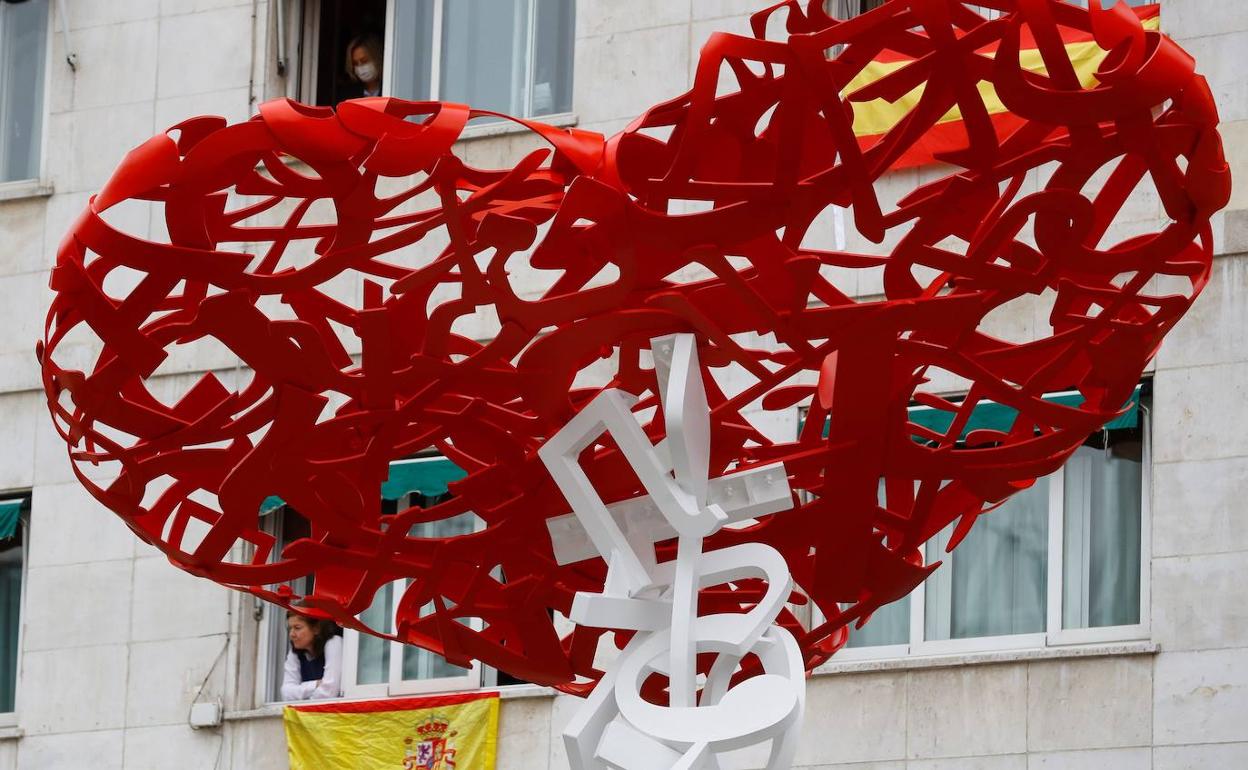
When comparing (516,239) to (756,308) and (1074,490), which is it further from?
(1074,490)

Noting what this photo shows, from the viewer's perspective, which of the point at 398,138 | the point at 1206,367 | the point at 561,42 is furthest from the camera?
the point at 561,42

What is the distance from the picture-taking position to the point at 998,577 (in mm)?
29109

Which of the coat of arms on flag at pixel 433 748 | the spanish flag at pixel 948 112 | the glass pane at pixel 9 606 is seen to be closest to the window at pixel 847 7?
the spanish flag at pixel 948 112

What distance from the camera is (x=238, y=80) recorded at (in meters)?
33.2

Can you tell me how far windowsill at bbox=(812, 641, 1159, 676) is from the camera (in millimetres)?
27422

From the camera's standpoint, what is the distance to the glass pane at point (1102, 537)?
28.4m

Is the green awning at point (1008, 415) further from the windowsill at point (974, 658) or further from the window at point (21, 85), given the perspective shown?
the window at point (21, 85)

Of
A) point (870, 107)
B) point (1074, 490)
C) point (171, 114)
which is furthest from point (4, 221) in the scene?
point (1074, 490)

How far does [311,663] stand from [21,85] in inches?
314

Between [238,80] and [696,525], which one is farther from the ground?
[238,80]

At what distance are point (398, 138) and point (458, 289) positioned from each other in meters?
11.4

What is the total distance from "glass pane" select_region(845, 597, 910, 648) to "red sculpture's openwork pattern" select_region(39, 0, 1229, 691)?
5.31 meters

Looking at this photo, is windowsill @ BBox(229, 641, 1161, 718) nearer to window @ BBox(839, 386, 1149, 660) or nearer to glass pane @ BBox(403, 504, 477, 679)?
window @ BBox(839, 386, 1149, 660)

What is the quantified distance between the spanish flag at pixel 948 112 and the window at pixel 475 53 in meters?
3.63
